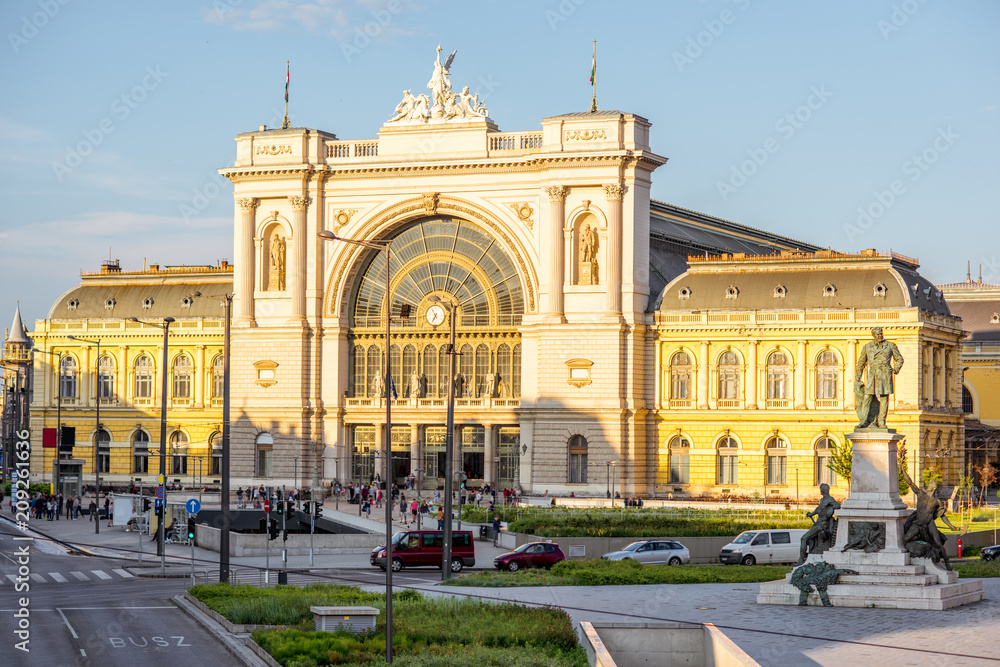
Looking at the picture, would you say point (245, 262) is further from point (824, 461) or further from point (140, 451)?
point (824, 461)

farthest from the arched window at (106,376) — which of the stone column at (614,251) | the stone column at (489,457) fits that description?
the stone column at (614,251)

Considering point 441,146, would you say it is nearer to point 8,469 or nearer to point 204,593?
point 204,593

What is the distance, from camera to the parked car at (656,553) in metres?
61.7

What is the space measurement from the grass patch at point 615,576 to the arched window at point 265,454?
56518mm

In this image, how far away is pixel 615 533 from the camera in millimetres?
68938

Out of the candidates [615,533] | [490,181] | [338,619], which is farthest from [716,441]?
[338,619]

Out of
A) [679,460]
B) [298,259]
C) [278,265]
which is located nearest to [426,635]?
[679,460]

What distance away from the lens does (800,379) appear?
9644 centimetres

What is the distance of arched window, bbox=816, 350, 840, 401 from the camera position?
95.6 m

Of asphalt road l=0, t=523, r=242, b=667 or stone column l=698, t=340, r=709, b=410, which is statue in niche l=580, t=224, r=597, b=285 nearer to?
stone column l=698, t=340, r=709, b=410

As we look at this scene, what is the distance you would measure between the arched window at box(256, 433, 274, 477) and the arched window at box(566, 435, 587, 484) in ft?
75.9

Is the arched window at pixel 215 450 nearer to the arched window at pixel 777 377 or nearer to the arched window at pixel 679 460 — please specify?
the arched window at pixel 679 460

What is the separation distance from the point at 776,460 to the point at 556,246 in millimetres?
20867

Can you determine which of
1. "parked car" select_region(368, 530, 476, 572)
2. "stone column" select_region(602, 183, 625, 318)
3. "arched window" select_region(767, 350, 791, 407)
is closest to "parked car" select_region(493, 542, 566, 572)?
"parked car" select_region(368, 530, 476, 572)
